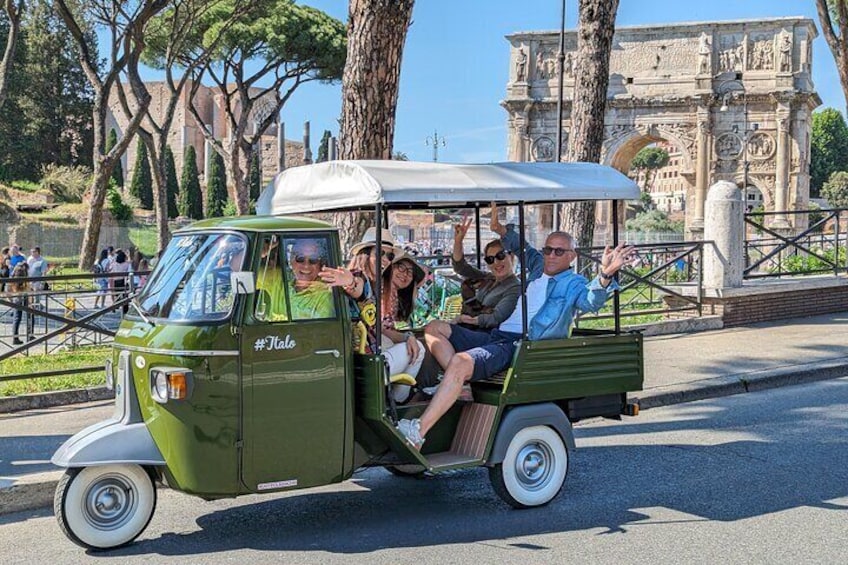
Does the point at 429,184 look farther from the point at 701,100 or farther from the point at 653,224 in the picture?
the point at 653,224

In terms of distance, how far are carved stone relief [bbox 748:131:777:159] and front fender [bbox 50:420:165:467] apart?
160ft

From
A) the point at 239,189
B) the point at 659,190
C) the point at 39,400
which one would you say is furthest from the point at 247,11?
the point at 659,190

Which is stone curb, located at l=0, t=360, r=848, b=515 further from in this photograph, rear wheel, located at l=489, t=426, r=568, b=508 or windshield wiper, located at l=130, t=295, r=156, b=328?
windshield wiper, located at l=130, t=295, r=156, b=328

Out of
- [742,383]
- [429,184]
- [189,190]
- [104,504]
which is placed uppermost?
[189,190]

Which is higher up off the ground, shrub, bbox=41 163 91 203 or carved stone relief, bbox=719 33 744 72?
carved stone relief, bbox=719 33 744 72

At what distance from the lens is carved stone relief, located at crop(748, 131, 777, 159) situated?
49688mm

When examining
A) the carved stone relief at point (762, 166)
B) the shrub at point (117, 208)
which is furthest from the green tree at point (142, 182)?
the carved stone relief at point (762, 166)

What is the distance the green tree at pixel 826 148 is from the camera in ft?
331

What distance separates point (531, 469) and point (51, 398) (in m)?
5.48

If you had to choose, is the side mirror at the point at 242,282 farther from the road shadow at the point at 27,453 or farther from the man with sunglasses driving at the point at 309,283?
the road shadow at the point at 27,453

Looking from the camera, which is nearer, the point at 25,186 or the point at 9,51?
the point at 9,51

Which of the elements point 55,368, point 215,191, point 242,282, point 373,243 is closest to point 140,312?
point 242,282

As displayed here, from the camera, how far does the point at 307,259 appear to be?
5.63 m

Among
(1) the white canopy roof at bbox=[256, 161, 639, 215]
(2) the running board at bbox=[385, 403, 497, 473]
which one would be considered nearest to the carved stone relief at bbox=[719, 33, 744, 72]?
(1) the white canopy roof at bbox=[256, 161, 639, 215]
